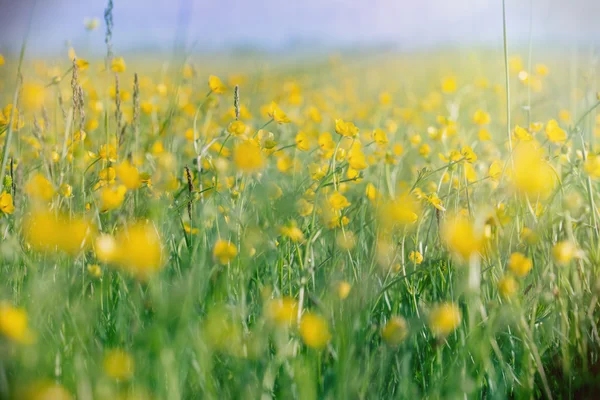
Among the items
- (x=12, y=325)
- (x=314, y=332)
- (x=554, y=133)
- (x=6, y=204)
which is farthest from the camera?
(x=554, y=133)

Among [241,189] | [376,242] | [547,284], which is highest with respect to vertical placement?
[241,189]

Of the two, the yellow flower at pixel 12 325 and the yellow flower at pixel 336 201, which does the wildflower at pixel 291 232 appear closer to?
the yellow flower at pixel 336 201

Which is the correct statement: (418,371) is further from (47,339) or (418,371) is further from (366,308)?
(47,339)

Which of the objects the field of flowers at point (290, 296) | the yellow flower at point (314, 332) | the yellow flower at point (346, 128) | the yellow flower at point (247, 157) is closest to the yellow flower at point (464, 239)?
the field of flowers at point (290, 296)

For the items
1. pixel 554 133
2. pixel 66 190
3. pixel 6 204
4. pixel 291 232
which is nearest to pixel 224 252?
pixel 291 232

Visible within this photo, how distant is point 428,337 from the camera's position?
122 centimetres

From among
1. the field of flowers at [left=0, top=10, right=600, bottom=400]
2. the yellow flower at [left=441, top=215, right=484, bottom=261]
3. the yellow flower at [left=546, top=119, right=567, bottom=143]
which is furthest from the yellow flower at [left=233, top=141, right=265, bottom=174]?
the yellow flower at [left=546, top=119, right=567, bottom=143]

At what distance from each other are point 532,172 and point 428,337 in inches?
15.4

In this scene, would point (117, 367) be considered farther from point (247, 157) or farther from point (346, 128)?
point (346, 128)

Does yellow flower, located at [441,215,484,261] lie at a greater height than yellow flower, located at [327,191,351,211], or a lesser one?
greater

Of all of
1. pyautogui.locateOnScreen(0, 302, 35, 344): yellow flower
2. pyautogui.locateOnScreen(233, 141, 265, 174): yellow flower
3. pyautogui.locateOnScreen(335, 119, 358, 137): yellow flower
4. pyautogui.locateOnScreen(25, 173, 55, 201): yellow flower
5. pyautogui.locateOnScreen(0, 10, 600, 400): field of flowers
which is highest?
pyautogui.locateOnScreen(233, 141, 265, 174): yellow flower

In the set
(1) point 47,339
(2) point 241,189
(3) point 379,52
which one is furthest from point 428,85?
(1) point 47,339

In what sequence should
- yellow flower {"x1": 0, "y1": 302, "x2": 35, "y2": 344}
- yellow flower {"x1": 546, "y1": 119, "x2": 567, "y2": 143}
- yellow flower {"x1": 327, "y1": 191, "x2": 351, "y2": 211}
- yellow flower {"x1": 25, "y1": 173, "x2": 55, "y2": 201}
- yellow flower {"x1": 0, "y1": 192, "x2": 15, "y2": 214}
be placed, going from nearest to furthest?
yellow flower {"x1": 0, "y1": 302, "x2": 35, "y2": 344}
yellow flower {"x1": 25, "y1": 173, "x2": 55, "y2": 201}
yellow flower {"x1": 327, "y1": 191, "x2": 351, "y2": 211}
yellow flower {"x1": 0, "y1": 192, "x2": 15, "y2": 214}
yellow flower {"x1": 546, "y1": 119, "x2": 567, "y2": 143}

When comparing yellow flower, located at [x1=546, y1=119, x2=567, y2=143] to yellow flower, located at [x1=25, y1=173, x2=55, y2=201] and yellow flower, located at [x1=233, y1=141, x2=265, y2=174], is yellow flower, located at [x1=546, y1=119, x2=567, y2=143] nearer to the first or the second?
yellow flower, located at [x1=233, y1=141, x2=265, y2=174]
